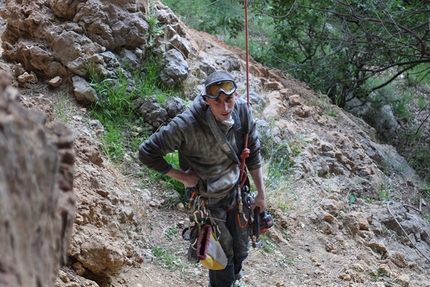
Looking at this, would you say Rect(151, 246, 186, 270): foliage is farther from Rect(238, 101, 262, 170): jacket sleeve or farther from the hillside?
Rect(238, 101, 262, 170): jacket sleeve

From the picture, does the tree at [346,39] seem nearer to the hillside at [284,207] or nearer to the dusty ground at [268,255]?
the hillside at [284,207]

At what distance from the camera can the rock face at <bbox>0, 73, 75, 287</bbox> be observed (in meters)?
0.99

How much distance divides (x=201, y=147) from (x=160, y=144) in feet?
0.88

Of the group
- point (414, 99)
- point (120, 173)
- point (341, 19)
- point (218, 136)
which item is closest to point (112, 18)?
point (120, 173)

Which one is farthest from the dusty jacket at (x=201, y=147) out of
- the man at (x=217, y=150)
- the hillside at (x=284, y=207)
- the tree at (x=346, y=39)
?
the tree at (x=346, y=39)

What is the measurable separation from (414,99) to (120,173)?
9.49m

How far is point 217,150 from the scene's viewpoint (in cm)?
306

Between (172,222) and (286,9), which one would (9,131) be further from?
(286,9)

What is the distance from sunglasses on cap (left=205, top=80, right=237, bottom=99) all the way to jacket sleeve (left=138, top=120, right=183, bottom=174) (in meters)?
0.30

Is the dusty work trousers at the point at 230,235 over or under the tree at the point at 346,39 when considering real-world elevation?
under

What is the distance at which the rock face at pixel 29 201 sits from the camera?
3.25ft

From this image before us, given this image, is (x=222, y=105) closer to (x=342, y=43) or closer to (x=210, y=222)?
(x=210, y=222)

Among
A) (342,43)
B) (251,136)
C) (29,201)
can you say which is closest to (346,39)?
(342,43)

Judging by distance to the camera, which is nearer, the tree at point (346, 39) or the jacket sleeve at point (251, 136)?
the jacket sleeve at point (251, 136)
